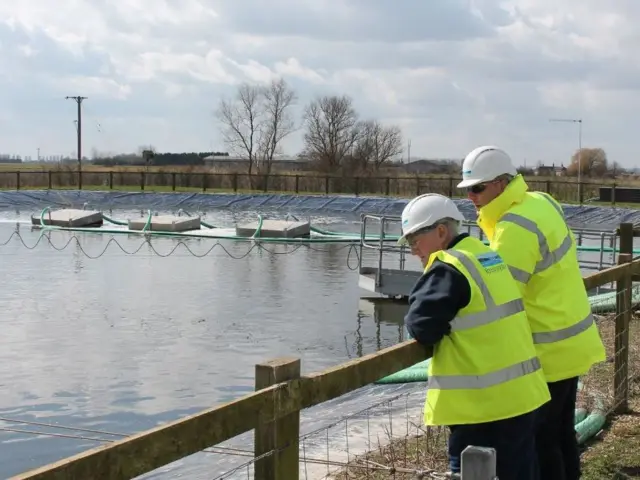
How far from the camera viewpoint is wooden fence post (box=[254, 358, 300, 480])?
2828 mm

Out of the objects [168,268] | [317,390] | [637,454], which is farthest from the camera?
[168,268]

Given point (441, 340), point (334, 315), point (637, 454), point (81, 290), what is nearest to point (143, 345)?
point (334, 315)

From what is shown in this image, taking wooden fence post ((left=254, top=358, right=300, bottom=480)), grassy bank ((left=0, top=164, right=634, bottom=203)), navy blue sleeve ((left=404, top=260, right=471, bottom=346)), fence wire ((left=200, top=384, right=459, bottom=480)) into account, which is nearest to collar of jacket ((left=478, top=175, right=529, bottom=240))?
navy blue sleeve ((left=404, top=260, right=471, bottom=346))

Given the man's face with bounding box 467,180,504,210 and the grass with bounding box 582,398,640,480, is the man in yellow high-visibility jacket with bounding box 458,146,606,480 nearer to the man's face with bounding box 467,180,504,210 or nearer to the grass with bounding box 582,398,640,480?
the man's face with bounding box 467,180,504,210

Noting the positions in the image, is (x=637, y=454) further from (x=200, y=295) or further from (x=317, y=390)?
(x=200, y=295)

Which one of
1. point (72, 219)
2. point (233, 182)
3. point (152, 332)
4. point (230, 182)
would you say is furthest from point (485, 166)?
point (230, 182)

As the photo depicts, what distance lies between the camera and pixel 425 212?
348cm

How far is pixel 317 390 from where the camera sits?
3076 millimetres

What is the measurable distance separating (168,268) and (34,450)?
14104 millimetres

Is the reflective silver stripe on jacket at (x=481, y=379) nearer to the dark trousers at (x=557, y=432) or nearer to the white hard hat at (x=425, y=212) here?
the white hard hat at (x=425, y=212)

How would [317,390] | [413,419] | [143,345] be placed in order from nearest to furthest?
[317,390]
[413,419]
[143,345]

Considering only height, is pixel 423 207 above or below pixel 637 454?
above

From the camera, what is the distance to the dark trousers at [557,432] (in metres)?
4.33

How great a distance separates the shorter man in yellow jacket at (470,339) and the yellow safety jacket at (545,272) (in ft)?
1.91
